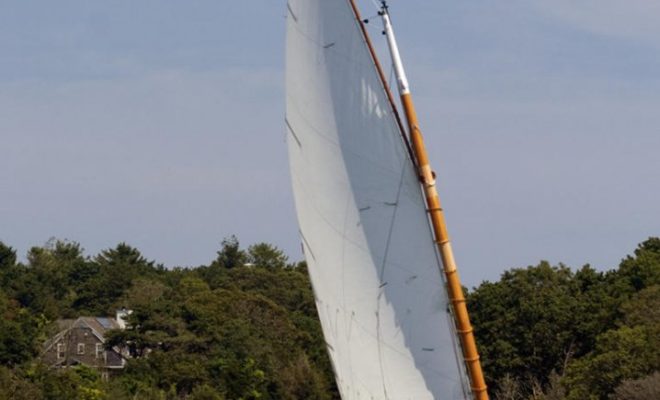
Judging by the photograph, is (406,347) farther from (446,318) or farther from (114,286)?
(114,286)

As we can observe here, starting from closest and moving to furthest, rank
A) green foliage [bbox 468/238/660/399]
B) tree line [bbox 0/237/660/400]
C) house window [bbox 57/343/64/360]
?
tree line [bbox 0/237/660/400] < green foliage [bbox 468/238/660/399] < house window [bbox 57/343/64/360]

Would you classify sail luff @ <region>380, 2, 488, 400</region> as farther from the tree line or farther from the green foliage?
the green foliage

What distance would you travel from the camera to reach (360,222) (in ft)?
73.2

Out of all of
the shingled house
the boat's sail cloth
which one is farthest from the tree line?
the boat's sail cloth

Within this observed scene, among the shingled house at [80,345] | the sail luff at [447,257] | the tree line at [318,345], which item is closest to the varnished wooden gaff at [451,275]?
the sail luff at [447,257]

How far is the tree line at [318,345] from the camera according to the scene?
60.3 metres

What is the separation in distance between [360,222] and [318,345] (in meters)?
62.1

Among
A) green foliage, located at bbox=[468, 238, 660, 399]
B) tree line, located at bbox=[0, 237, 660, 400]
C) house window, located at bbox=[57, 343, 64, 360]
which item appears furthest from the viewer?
house window, located at bbox=[57, 343, 64, 360]

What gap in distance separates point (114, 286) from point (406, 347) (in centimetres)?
11000

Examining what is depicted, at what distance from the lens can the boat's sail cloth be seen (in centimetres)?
2173

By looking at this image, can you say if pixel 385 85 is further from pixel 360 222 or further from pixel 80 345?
pixel 80 345

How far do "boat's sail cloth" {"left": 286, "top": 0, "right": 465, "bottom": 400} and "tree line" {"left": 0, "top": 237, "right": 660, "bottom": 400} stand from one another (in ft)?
111

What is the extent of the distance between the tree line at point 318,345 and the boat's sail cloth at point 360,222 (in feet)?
111

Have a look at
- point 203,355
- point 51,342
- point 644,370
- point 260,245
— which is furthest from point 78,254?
point 644,370
